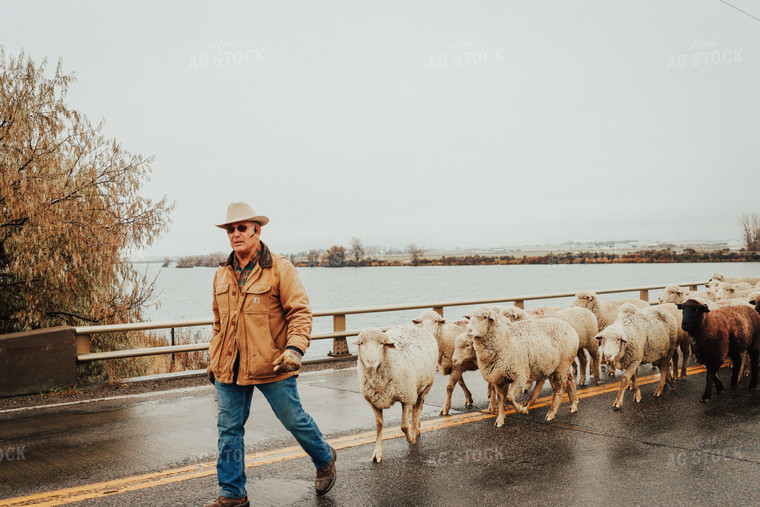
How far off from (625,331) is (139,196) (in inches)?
455

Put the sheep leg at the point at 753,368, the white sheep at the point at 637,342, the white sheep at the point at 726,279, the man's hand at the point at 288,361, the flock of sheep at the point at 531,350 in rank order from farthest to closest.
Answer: the white sheep at the point at 726,279 → the sheep leg at the point at 753,368 → the white sheep at the point at 637,342 → the flock of sheep at the point at 531,350 → the man's hand at the point at 288,361

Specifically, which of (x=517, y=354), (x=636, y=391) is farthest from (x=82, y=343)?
(x=636, y=391)

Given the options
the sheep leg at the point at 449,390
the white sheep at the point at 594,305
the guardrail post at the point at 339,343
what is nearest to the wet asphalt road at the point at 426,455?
the sheep leg at the point at 449,390

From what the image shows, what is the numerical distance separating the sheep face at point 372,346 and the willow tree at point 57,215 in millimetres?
9333

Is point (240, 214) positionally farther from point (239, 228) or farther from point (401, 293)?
point (401, 293)

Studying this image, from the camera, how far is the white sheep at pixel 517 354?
7.41m

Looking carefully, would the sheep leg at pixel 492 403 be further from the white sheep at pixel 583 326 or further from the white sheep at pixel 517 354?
the white sheep at pixel 583 326

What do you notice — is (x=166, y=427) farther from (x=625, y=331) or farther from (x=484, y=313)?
(x=625, y=331)

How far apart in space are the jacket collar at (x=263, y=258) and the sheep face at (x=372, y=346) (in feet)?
4.87

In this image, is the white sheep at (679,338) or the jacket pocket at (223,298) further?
the white sheep at (679,338)

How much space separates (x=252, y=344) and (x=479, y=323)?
11.6ft
